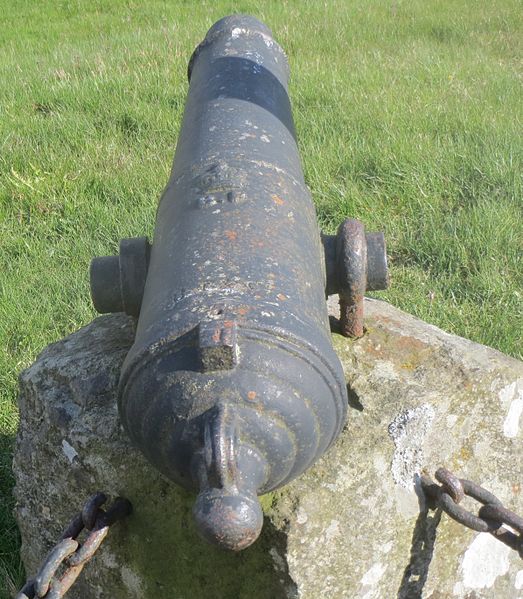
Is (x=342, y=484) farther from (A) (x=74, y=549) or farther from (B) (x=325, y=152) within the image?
(B) (x=325, y=152)

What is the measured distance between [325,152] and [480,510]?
359 centimetres

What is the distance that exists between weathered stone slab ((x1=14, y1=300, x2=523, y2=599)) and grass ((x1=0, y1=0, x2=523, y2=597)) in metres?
0.83

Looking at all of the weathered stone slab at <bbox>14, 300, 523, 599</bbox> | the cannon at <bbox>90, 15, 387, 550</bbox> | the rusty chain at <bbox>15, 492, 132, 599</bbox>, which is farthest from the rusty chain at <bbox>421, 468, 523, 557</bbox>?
the rusty chain at <bbox>15, 492, 132, 599</bbox>

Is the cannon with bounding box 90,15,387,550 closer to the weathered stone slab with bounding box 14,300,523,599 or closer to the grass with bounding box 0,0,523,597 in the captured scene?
the weathered stone slab with bounding box 14,300,523,599

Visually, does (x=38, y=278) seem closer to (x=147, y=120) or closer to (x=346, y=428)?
(x=147, y=120)

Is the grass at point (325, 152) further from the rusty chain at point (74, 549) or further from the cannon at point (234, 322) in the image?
the cannon at point (234, 322)

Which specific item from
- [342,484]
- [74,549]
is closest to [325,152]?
[342,484]

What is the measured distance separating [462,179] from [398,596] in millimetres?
3230

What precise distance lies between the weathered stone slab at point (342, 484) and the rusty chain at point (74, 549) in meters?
0.10

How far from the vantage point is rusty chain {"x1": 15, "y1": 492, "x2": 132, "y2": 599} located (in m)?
1.97

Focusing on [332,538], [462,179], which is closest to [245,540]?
[332,538]

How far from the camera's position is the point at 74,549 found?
2053 millimetres

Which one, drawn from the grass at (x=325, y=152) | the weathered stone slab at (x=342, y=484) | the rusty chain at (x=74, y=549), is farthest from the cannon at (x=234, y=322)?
the grass at (x=325, y=152)

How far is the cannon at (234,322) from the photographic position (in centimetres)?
167
